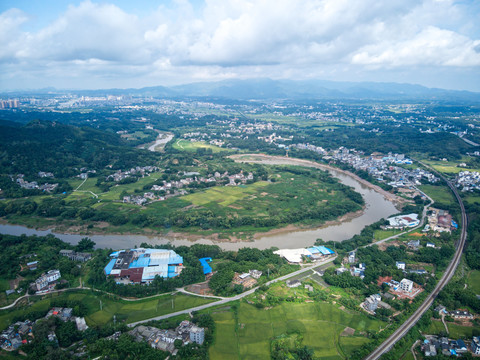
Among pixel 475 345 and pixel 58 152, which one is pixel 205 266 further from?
pixel 58 152

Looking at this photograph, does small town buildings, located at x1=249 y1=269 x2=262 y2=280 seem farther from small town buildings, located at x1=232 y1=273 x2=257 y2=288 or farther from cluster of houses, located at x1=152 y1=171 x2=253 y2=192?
cluster of houses, located at x1=152 y1=171 x2=253 y2=192

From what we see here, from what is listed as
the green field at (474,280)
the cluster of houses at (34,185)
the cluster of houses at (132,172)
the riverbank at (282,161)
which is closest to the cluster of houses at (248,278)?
the green field at (474,280)

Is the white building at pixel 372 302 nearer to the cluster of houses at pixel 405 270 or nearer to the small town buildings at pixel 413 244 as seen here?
the cluster of houses at pixel 405 270

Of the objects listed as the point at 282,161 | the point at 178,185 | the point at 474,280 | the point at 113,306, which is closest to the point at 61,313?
the point at 113,306

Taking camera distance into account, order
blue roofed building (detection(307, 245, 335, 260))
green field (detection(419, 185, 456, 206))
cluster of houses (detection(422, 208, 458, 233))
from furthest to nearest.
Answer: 1. green field (detection(419, 185, 456, 206))
2. cluster of houses (detection(422, 208, 458, 233))
3. blue roofed building (detection(307, 245, 335, 260))

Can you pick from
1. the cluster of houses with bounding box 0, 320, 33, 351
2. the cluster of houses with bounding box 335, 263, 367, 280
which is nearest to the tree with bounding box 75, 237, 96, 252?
the cluster of houses with bounding box 0, 320, 33, 351

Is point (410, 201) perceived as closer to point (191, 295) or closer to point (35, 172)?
point (191, 295)
